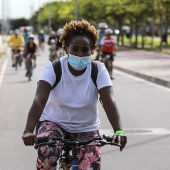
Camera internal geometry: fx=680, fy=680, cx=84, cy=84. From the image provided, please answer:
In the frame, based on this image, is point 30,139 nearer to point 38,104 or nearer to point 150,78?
point 38,104

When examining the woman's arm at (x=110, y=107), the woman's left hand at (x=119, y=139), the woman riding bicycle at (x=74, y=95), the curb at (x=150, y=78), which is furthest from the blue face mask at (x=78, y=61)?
the curb at (x=150, y=78)

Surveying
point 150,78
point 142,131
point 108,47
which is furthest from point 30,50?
point 142,131

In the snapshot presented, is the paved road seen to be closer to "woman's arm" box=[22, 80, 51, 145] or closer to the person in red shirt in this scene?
the person in red shirt

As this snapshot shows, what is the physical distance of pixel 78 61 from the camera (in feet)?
15.4

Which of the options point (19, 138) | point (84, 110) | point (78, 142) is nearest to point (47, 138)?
point (78, 142)

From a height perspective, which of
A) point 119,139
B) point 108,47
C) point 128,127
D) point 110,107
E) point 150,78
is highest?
point 110,107

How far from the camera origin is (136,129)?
1076 centimetres

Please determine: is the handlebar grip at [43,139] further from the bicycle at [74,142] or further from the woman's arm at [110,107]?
the woman's arm at [110,107]

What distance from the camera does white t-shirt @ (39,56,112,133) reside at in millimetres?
4762

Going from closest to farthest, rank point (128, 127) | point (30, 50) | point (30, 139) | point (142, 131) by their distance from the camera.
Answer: point (30, 139)
point (142, 131)
point (128, 127)
point (30, 50)

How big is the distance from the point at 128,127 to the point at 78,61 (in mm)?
6327

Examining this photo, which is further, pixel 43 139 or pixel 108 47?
pixel 108 47

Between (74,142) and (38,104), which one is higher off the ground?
(38,104)

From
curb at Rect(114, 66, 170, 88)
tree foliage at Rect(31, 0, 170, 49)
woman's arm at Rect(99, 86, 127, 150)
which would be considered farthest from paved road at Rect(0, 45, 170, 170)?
tree foliage at Rect(31, 0, 170, 49)
